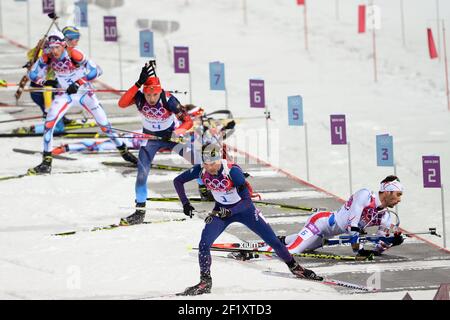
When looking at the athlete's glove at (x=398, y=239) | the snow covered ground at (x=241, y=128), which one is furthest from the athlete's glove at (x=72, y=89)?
the athlete's glove at (x=398, y=239)

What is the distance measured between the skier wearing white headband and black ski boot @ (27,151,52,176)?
204 inches

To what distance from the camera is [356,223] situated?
2092 centimetres

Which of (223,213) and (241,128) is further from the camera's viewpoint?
(241,128)

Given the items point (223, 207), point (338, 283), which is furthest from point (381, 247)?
point (223, 207)

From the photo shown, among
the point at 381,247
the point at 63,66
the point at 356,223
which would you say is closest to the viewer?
the point at 356,223

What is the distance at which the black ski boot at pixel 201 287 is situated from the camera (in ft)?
62.4

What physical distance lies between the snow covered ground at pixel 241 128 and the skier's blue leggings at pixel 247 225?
401 millimetres

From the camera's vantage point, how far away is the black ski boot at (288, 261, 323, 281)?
1975cm

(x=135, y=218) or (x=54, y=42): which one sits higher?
(x=54, y=42)

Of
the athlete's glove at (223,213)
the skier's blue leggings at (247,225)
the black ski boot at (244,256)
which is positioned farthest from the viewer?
the black ski boot at (244,256)

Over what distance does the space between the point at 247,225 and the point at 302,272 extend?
0.93 metres

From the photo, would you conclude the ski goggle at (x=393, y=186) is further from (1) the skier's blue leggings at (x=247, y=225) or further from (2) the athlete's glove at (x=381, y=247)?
(1) the skier's blue leggings at (x=247, y=225)

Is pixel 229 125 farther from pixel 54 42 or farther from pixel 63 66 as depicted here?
pixel 54 42

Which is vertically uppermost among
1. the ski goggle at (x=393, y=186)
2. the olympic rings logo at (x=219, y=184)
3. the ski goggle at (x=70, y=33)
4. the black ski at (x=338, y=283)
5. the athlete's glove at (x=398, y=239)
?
the ski goggle at (x=70, y=33)
